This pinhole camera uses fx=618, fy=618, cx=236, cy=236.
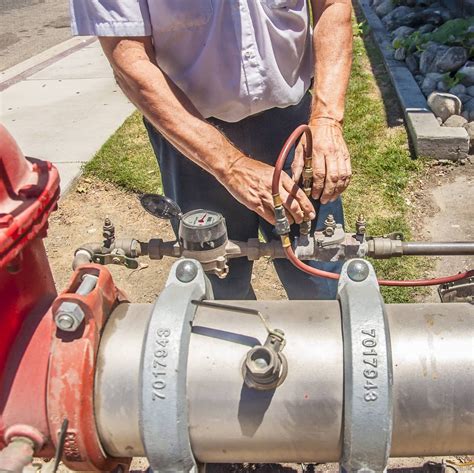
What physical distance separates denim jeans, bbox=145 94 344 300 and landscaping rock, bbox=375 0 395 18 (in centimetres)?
553

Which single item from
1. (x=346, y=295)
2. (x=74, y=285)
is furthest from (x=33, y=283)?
(x=346, y=295)

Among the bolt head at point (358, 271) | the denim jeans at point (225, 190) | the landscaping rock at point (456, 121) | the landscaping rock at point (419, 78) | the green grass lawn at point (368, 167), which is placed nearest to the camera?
the bolt head at point (358, 271)

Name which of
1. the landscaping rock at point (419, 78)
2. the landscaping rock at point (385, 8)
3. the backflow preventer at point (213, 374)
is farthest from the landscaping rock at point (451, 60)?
the backflow preventer at point (213, 374)

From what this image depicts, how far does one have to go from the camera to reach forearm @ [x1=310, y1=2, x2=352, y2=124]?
1567 millimetres

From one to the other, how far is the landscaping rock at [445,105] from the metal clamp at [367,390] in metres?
3.64

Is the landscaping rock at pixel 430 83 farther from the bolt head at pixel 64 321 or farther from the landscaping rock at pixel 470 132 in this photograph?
the bolt head at pixel 64 321

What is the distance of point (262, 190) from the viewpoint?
1.34 meters

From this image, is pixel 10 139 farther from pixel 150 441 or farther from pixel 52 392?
pixel 150 441

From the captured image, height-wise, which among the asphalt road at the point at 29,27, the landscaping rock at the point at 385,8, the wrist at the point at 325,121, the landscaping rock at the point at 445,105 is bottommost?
the asphalt road at the point at 29,27

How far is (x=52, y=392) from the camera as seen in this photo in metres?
Result: 0.81

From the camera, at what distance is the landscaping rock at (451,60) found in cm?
468

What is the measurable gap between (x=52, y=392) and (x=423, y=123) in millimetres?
3665

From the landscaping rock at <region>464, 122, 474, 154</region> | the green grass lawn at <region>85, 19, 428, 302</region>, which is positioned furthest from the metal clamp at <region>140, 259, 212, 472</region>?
the landscaping rock at <region>464, 122, 474, 154</region>

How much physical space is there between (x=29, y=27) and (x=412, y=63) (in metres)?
6.01
